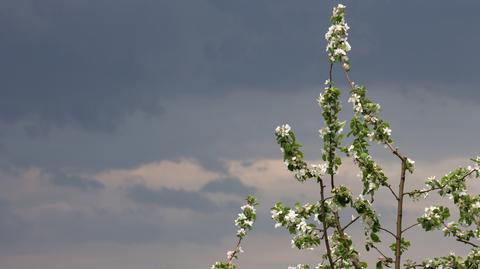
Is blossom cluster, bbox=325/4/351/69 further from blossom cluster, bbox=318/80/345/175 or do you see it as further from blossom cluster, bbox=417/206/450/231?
blossom cluster, bbox=417/206/450/231

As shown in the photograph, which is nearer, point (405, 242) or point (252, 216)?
point (405, 242)

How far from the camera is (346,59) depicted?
38.7 feet

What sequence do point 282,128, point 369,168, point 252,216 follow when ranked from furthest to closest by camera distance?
point 252,216 → point 369,168 → point 282,128

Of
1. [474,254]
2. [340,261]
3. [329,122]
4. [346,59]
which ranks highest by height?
[346,59]

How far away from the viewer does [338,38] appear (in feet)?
38.9

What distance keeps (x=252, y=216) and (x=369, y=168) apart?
252cm

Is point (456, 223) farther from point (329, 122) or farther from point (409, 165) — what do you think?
point (329, 122)

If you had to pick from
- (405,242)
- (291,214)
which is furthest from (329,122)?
(405,242)

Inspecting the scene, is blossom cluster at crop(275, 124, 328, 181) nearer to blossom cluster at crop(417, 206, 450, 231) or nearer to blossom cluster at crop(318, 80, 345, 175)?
blossom cluster at crop(318, 80, 345, 175)

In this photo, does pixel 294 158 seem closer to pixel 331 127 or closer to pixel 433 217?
pixel 331 127

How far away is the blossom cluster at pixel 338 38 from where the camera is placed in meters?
11.8

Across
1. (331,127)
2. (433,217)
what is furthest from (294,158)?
(433,217)

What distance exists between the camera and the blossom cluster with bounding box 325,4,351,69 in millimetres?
11758

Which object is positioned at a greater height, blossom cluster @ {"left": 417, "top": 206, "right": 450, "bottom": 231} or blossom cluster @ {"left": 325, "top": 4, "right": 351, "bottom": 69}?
blossom cluster @ {"left": 325, "top": 4, "right": 351, "bottom": 69}
